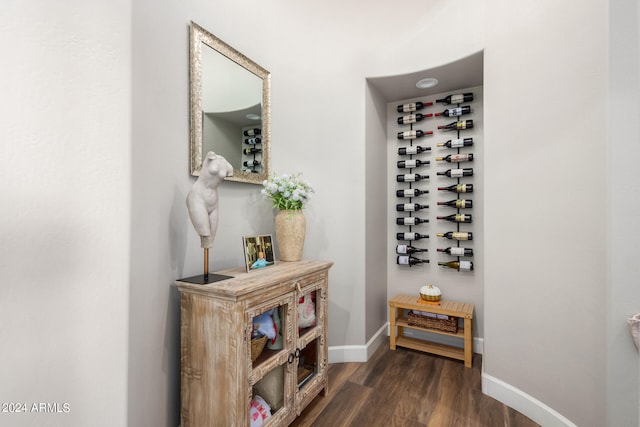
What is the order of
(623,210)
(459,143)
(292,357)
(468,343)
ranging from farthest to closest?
(459,143), (468,343), (292,357), (623,210)

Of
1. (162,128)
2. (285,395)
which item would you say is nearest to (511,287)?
(285,395)

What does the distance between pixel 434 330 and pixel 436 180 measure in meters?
1.39

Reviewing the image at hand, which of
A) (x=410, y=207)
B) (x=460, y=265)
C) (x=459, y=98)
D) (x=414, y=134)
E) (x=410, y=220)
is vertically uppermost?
(x=459, y=98)

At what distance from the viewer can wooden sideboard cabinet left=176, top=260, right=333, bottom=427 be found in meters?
1.24

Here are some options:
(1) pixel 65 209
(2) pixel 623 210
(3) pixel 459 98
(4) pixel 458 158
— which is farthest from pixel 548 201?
(1) pixel 65 209

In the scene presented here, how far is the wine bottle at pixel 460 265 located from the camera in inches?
104

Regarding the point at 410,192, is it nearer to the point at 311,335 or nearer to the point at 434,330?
the point at 434,330

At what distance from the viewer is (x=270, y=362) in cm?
144

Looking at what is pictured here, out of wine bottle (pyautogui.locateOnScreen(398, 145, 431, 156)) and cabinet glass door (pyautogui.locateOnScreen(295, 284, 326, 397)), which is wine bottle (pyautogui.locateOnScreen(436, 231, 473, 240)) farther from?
cabinet glass door (pyautogui.locateOnScreen(295, 284, 326, 397))

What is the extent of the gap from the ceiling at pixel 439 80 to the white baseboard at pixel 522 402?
2.31m

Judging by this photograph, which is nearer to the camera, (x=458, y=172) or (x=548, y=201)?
(x=548, y=201)

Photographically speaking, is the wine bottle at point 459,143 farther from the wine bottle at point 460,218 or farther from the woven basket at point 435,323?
the woven basket at point 435,323

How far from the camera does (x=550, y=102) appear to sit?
5.51ft

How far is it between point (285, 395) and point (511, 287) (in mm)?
1549
